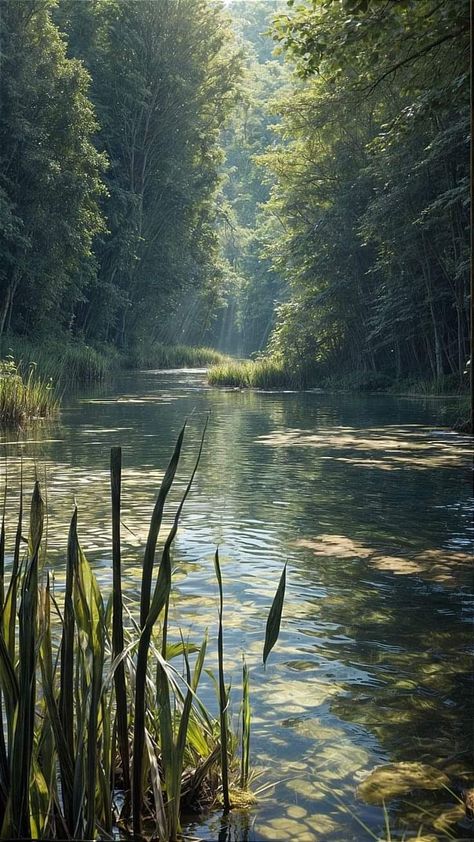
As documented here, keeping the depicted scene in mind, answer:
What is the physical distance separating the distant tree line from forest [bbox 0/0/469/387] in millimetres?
77

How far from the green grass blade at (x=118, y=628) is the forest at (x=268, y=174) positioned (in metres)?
6.67

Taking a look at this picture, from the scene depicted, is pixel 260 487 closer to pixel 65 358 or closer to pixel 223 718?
pixel 223 718

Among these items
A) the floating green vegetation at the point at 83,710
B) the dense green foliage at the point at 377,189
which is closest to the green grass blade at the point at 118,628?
the floating green vegetation at the point at 83,710

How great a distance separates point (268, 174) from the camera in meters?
30.5

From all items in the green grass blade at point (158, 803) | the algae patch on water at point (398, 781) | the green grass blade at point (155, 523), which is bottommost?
the algae patch on water at point (398, 781)

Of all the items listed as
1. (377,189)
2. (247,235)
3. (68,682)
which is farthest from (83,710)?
(247,235)

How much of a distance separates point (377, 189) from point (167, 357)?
75.2ft

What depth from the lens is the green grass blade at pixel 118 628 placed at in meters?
2.09

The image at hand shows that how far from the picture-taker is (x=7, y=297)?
25.1 metres

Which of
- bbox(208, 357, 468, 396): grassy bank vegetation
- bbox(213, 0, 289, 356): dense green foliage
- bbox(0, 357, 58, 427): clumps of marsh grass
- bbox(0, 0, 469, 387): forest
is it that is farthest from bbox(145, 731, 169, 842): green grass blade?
bbox(213, 0, 289, 356): dense green foliage

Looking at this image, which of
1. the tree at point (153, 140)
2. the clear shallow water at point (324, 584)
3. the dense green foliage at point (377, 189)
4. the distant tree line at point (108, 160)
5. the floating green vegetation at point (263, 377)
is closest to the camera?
the clear shallow water at point (324, 584)

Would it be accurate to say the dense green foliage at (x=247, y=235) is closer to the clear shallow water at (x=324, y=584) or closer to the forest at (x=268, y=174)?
the forest at (x=268, y=174)

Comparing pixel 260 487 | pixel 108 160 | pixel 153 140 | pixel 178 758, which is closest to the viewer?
pixel 178 758

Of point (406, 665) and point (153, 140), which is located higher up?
point (153, 140)
